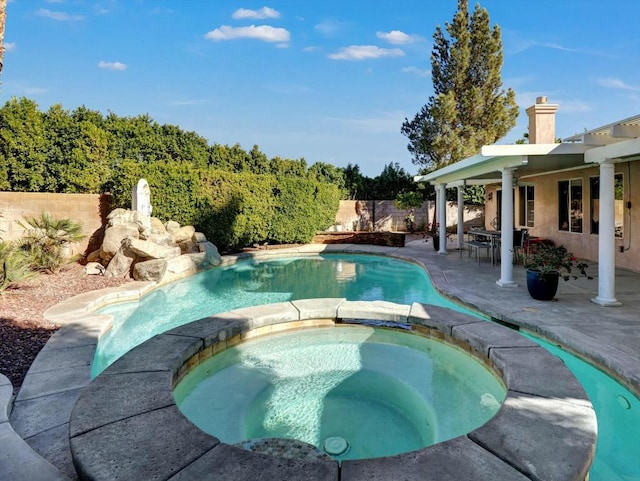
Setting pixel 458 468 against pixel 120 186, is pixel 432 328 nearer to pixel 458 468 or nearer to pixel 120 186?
pixel 458 468

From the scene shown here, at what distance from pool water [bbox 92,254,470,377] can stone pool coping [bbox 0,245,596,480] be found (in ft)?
1.10

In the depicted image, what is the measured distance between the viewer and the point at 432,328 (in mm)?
5117

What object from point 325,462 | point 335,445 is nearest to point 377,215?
point 335,445

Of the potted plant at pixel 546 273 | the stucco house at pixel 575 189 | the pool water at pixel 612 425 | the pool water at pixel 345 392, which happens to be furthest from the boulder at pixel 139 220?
the pool water at pixel 612 425

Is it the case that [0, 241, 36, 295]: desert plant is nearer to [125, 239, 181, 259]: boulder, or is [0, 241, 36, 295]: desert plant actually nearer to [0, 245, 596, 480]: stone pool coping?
[0, 245, 596, 480]: stone pool coping

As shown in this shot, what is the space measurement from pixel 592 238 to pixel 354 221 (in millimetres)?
13050

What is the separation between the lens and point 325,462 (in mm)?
2279

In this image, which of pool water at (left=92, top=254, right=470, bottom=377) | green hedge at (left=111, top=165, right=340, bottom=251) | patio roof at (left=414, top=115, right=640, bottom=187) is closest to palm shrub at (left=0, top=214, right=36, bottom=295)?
pool water at (left=92, top=254, right=470, bottom=377)

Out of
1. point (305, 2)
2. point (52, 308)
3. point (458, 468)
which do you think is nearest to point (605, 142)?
point (458, 468)

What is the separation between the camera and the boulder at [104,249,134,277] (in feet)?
31.8

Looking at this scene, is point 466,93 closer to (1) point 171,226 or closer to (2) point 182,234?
(2) point 182,234

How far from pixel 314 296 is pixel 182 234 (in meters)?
5.65

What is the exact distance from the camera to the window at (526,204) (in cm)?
1370

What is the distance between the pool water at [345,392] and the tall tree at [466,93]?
637 inches
